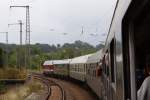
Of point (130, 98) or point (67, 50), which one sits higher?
point (67, 50)

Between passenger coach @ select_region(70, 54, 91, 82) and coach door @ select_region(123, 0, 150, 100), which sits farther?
passenger coach @ select_region(70, 54, 91, 82)

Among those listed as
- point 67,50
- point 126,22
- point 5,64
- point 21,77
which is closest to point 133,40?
point 126,22

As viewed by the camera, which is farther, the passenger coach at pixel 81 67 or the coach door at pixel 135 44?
the passenger coach at pixel 81 67

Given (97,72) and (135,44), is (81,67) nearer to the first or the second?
(97,72)

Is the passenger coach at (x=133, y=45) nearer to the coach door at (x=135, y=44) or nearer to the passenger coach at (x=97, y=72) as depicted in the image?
the coach door at (x=135, y=44)

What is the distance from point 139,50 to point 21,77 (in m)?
51.6

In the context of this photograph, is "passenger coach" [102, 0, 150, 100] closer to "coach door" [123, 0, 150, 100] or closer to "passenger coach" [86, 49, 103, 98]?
"coach door" [123, 0, 150, 100]

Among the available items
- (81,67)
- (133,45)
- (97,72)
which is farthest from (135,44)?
→ (81,67)

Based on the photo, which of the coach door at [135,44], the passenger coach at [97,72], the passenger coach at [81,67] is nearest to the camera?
the coach door at [135,44]

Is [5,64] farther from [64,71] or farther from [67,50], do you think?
[67,50]

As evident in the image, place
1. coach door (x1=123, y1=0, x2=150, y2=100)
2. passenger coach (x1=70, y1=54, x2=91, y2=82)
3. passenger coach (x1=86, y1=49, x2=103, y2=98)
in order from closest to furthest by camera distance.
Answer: coach door (x1=123, y1=0, x2=150, y2=100), passenger coach (x1=86, y1=49, x2=103, y2=98), passenger coach (x1=70, y1=54, x2=91, y2=82)

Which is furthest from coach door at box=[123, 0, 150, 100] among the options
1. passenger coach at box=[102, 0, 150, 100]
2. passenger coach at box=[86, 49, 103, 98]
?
passenger coach at box=[86, 49, 103, 98]

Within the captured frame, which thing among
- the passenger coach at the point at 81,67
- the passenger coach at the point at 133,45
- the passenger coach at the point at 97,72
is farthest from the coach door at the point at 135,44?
the passenger coach at the point at 81,67

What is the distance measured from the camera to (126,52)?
5.43 meters
